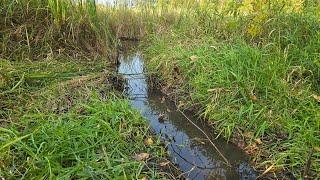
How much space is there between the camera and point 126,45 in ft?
22.6

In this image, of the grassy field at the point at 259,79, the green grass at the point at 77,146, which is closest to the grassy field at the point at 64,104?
the green grass at the point at 77,146

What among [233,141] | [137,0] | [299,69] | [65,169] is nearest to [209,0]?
[137,0]

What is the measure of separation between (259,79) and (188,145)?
0.96 metres

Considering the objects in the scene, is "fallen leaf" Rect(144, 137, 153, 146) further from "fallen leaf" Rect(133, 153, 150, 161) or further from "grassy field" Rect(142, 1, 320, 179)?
"grassy field" Rect(142, 1, 320, 179)

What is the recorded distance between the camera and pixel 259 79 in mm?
3174

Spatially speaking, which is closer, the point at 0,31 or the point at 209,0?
the point at 0,31

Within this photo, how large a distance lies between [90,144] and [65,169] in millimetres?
357

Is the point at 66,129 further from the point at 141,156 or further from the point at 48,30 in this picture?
the point at 48,30

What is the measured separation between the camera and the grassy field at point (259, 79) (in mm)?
2570

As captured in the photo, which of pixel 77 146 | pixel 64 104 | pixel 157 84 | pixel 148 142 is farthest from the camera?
pixel 157 84

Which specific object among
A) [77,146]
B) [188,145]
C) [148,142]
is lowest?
[188,145]

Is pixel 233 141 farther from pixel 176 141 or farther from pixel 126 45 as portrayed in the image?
pixel 126 45

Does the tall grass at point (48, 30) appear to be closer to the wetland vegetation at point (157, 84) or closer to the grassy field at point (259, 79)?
the wetland vegetation at point (157, 84)

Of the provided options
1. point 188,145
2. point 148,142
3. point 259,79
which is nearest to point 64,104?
point 148,142
